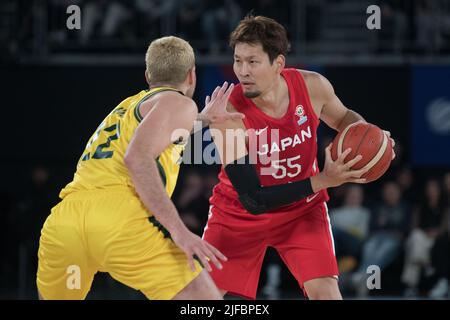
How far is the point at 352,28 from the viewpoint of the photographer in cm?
1249

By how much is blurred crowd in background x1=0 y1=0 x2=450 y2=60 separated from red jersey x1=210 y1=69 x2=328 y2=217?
6.27 meters

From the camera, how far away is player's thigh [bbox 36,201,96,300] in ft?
14.5

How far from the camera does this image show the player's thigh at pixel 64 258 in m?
4.43

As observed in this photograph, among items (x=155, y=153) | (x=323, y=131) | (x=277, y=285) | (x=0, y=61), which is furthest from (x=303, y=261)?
(x=0, y=61)

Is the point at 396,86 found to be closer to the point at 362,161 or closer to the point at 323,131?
the point at 323,131

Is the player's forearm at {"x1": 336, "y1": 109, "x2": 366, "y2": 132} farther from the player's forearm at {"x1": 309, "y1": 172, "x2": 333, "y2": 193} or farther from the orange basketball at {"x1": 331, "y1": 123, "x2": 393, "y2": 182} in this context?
the player's forearm at {"x1": 309, "y1": 172, "x2": 333, "y2": 193}

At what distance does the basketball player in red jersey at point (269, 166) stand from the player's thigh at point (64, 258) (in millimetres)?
1226

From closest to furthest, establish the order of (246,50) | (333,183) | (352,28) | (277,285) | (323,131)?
1. (333,183)
2. (246,50)
3. (277,285)
4. (323,131)
5. (352,28)

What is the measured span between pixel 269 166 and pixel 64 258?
5.38 ft

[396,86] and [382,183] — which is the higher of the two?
[396,86]

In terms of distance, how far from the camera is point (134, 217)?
14.5ft

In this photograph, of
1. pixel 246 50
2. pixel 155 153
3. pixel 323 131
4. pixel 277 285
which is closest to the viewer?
pixel 155 153

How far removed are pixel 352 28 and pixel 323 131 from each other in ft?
7.05
